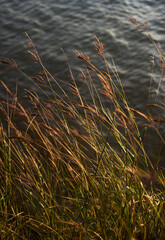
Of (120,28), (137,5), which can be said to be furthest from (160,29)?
(137,5)

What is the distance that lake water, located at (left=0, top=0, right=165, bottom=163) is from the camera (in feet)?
14.7

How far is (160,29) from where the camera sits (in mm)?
5355

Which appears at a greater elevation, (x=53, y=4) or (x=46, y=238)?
(x=53, y=4)

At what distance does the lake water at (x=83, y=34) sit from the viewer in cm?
447

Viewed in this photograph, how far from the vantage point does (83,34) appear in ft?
17.9

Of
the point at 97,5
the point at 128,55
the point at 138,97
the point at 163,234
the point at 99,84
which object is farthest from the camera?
the point at 97,5

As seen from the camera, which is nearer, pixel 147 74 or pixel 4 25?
pixel 147 74

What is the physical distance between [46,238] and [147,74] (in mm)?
3172

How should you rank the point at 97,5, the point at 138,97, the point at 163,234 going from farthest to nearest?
the point at 97,5 < the point at 138,97 < the point at 163,234

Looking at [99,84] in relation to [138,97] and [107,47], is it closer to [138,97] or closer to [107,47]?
[138,97]

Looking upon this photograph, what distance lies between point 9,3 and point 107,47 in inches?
121

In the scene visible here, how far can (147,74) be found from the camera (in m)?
4.39

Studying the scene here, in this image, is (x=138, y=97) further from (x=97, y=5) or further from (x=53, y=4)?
(x=53, y=4)

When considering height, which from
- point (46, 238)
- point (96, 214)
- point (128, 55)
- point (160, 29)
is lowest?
point (46, 238)
